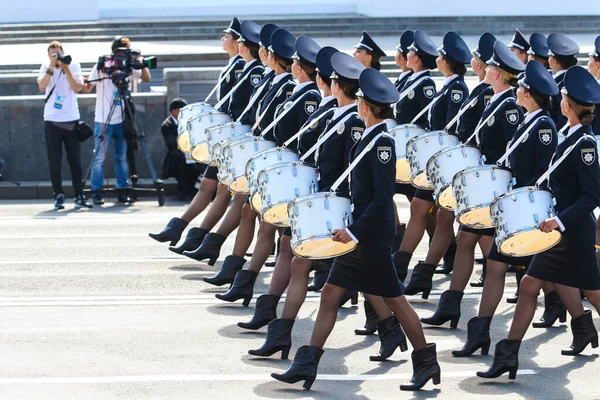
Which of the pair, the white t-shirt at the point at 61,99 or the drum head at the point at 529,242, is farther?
the white t-shirt at the point at 61,99

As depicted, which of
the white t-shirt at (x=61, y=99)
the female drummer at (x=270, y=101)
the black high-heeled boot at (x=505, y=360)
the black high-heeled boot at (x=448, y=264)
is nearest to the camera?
A: the black high-heeled boot at (x=505, y=360)

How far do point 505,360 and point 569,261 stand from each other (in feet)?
2.35

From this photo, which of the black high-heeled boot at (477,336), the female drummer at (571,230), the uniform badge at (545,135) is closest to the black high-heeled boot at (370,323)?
the black high-heeled boot at (477,336)

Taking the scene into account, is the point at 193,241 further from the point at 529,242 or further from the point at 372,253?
the point at 529,242

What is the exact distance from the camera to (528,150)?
8352mm

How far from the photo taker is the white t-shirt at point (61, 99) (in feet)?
50.3

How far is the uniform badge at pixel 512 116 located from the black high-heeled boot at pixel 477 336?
1.46 meters

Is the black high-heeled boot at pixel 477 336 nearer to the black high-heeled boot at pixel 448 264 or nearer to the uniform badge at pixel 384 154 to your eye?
the uniform badge at pixel 384 154

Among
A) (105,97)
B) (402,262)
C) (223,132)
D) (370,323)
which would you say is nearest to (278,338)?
(370,323)

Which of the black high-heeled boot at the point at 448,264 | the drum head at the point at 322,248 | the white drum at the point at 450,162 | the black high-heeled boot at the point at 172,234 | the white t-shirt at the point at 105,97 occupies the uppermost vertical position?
the white drum at the point at 450,162

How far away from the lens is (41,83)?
50.7 feet

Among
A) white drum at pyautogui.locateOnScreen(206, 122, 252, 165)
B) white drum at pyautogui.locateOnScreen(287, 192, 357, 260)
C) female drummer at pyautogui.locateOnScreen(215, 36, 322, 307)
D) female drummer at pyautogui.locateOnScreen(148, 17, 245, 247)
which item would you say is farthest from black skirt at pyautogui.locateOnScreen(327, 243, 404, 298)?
female drummer at pyautogui.locateOnScreen(148, 17, 245, 247)

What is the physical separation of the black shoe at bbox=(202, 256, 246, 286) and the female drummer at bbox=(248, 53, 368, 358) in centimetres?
203

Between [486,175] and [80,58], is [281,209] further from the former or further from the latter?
[80,58]
